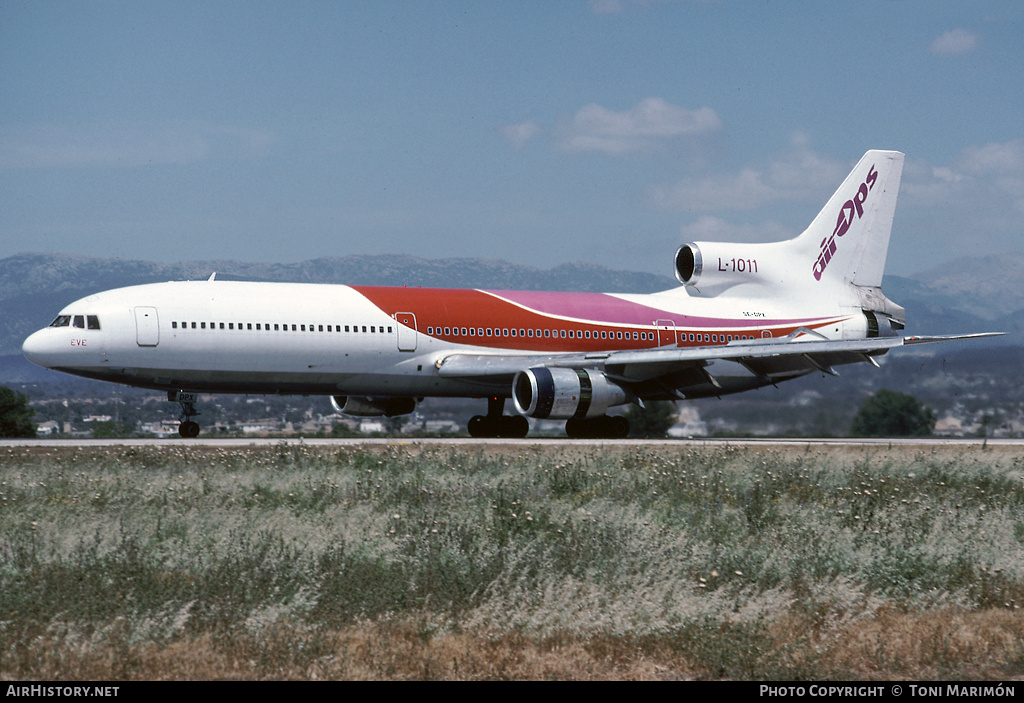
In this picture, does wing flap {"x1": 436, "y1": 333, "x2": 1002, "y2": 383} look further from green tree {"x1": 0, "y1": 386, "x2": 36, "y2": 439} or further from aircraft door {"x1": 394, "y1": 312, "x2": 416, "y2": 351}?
green tree {"x1": 0, "y1": 386, "x2": 36, "y2": 439}

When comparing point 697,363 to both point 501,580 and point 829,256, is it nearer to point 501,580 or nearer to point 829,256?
point 829,256

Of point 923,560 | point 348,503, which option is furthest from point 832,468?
point 348,503

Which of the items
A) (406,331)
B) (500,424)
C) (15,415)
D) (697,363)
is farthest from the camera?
(15,415)

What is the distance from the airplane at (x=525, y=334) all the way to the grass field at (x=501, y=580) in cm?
1118

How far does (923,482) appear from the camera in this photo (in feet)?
63.6

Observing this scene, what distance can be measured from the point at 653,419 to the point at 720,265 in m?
9.37

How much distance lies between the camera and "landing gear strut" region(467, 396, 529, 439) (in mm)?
35562

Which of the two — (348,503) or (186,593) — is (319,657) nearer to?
(186,593)

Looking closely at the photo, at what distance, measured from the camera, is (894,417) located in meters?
40.1

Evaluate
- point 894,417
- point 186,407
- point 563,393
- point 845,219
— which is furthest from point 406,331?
point 894,417

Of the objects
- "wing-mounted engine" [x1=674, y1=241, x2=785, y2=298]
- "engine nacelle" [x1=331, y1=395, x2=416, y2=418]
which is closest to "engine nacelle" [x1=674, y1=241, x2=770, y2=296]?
"wing-mounted engine" [x1=674, y1=241, x2=785, y2=298]

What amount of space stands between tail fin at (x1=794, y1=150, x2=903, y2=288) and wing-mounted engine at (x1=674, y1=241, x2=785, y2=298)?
5.69 ft

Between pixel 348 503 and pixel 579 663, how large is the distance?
690 centimetres
